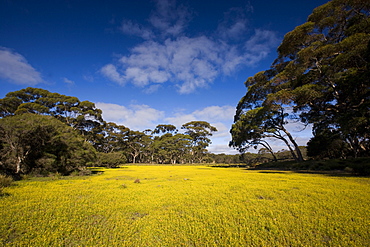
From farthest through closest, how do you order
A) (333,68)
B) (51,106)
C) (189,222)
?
(51,106), (333,68), (189,222)

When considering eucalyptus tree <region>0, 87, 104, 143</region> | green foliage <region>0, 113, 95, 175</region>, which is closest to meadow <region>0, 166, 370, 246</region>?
green foliage <region>0, 113, 95, 175</region>

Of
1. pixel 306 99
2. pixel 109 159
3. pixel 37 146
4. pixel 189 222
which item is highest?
pixel 306 99

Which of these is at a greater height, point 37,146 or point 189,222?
point 37,146

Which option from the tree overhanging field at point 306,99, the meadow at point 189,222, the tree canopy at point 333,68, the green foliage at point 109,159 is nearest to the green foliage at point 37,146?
the tree overhanging field at point 306,99

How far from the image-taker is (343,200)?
431cm

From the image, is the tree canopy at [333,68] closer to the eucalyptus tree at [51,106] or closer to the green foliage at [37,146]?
the green foliage at [37,146]

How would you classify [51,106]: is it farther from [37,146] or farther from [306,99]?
[306,99]

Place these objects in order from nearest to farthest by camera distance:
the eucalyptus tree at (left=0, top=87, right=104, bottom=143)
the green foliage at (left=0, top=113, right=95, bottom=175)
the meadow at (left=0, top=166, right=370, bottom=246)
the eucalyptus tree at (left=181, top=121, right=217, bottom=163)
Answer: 1. the meadow at (left=0, top=166, right=370, bottom=246)
2. the green foliage at (left=0, top=113, right=95, bottom=175)
3. the eucalyptus tree at (left=0, top=87, right=104, bottom=143)
4. the eucalyptus tree at (left=181, top=121, right=217, bottom=163)

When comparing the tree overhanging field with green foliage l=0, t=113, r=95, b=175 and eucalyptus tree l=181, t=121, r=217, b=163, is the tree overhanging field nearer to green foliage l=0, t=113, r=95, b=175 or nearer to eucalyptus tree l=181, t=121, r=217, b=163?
green foliage l=0, t=113, r=95, b=175

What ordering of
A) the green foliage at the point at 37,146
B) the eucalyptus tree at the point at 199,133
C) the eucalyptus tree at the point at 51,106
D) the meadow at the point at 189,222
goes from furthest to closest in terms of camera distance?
the eucalyptus tree at the point at 199,133, the eucalyptus tree at the point at 51,106, the green foliage at the point at 37,146, the meadow at the point at 189,222

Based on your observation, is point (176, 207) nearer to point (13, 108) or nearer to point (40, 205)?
point (40, 205)

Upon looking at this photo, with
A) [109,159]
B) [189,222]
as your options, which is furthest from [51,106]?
[189,222]

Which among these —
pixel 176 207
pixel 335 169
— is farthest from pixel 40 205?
pixel 335 169

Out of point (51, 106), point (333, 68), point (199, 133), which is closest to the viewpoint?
point (333, 68)
